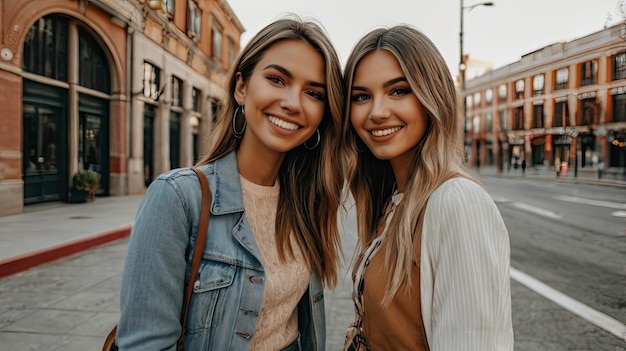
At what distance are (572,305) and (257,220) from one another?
3.90 metres

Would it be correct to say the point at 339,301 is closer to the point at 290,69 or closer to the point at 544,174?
the point at 544,174

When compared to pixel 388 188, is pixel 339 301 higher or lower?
lower

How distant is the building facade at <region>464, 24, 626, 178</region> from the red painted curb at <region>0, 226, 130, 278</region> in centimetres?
490

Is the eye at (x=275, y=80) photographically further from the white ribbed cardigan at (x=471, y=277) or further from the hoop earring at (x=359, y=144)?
the white ribbed cardigan at (x=471, y=277)

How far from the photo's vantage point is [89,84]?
11047 mm

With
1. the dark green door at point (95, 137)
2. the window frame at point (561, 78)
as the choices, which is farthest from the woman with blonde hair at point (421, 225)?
the dark green door at point (95, 137)

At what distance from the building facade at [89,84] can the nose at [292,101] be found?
327 cm

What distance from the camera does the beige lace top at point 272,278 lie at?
1512 millimetres

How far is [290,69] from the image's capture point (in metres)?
1.54

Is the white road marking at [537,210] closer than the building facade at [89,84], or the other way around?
the building facade at [89,84]

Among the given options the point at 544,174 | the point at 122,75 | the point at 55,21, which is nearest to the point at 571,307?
the point at 544,174

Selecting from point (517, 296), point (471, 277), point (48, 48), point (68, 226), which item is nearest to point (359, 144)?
point (471, 277)

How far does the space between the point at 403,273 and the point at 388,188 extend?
0.76m

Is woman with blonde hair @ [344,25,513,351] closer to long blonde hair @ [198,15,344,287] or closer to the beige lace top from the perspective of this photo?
long blonde hair @ [198,15,344,287]
